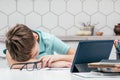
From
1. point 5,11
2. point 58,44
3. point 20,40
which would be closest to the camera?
point 20,40

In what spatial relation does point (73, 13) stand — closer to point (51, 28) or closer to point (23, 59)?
point (51, 28)

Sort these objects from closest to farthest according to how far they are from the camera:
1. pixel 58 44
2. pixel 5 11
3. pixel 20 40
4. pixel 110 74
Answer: pixel 110 74, pixel 20 40, pixel 58 44, pixel 5 11

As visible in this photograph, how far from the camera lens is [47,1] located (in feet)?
10.9

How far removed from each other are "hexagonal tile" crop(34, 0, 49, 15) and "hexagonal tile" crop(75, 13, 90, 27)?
348 mm

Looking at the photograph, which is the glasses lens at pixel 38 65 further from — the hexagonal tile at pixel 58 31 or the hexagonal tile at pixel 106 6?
the hexagonal tile at pixel 106 6

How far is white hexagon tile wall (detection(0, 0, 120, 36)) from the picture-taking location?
328cm

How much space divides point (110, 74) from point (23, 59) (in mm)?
775

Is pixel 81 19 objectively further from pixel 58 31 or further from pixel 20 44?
pixel 20 44

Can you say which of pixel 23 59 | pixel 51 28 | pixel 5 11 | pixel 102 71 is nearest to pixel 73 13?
pixel 51 28

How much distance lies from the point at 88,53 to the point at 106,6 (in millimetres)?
2261

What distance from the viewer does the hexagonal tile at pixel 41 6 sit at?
331 centimetres

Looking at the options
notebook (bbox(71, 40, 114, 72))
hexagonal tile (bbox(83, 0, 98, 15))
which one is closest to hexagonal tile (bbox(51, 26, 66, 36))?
hexagonal tile (bbox(83, 0, 98, 15))

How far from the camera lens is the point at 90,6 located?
3.42 m

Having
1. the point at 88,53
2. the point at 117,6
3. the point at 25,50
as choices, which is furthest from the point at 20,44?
the point at 117,6
